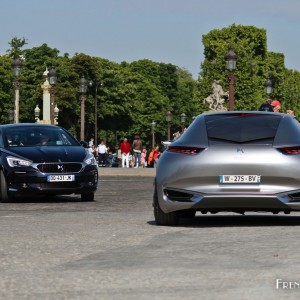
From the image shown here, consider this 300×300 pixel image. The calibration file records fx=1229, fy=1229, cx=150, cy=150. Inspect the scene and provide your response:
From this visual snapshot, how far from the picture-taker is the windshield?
72.4 feet

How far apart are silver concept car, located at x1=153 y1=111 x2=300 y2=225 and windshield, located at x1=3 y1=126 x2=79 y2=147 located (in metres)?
8.41

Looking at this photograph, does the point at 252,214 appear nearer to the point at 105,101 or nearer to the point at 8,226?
the point at 8,226

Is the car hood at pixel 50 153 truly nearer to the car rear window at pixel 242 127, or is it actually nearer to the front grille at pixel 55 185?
the front grille at pixel 55 185

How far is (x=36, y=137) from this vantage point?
874 inches

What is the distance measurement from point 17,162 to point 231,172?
8.23 meters

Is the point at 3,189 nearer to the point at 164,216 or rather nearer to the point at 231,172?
the point at 164,216

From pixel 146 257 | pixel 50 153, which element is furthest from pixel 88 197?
pixel 146 257

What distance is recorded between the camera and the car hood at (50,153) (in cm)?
2095

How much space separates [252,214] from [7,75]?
115 metres

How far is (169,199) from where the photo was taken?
1370 centimetres

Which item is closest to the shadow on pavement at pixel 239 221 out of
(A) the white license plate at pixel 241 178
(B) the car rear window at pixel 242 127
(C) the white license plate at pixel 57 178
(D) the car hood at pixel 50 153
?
(A) the white license plate at pixel 241 178

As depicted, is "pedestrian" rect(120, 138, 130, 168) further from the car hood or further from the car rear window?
the car rear window

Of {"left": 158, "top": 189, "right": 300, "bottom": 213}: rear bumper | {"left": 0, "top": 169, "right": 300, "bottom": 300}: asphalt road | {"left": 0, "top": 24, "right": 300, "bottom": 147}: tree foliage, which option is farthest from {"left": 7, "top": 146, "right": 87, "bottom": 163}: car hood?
{"left": 0, "top": 24, "right": 300, "bottom": 147}: tree foliage

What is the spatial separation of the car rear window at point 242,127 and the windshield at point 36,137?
8179 mm
